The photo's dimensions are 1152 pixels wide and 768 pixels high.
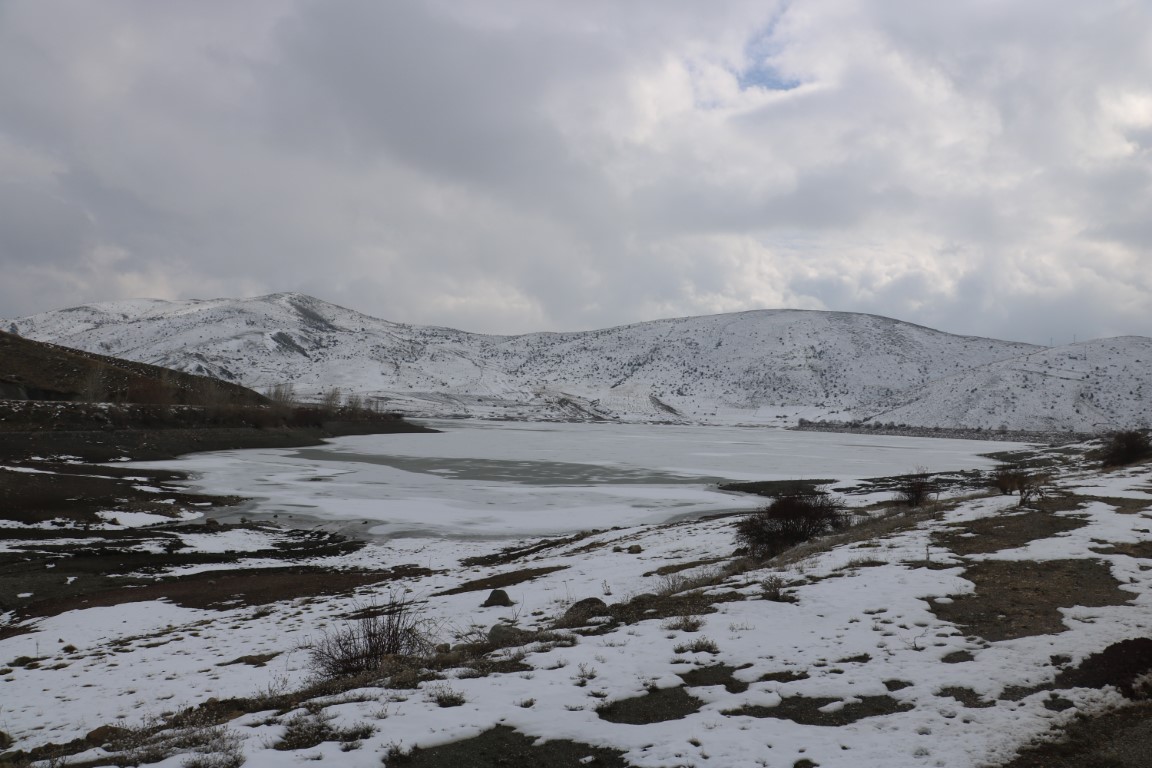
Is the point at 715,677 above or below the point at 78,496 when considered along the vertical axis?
above

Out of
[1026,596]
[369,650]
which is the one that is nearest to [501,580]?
[369,650]

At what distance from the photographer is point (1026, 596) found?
32.7 feet

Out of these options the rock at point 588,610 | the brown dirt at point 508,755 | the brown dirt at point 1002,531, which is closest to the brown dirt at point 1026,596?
the brown dirt at point 1002,531

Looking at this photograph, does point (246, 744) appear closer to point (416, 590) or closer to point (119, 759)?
point (119, 759)

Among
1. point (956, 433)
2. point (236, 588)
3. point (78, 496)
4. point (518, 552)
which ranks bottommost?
point (236, 588)

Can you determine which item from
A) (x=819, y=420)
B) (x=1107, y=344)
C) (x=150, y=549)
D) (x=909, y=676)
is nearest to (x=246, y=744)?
(x=909, y=676)

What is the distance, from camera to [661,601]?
12.0 meters

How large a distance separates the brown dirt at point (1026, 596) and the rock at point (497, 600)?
837 cm

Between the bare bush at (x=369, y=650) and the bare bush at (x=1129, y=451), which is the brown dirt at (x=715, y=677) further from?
the bare bush at (x=1129, y=451)

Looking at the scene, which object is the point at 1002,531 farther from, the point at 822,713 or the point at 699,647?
the point at 822,713

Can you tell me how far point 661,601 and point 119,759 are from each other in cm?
831

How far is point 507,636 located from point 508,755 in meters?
4.53

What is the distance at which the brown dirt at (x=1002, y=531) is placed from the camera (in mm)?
13703

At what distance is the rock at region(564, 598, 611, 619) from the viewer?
1150 cm
